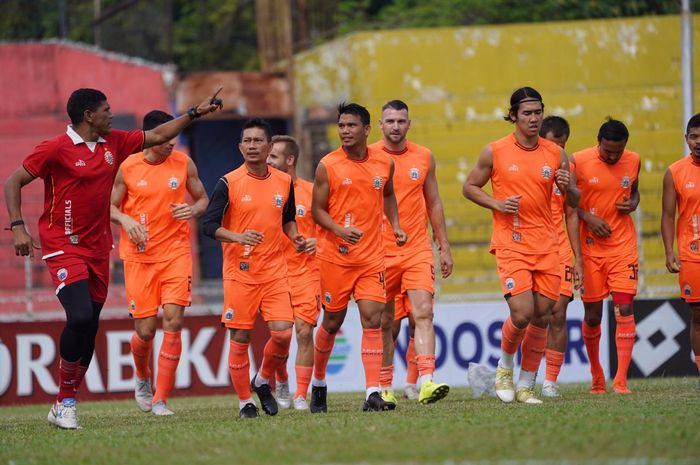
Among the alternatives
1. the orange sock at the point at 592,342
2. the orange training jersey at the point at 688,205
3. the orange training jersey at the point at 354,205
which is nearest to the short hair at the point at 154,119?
the orange training jersey at the point at 354,205

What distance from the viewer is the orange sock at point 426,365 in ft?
36.8

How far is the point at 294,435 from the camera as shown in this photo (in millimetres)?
9062

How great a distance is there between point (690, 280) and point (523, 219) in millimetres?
2487

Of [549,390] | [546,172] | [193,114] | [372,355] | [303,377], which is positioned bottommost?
[549,390]

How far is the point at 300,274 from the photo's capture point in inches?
515

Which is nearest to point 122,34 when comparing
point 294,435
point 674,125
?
point 674,125

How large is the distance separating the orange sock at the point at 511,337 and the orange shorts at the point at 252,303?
1.95m

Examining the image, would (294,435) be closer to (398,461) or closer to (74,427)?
(398,461)

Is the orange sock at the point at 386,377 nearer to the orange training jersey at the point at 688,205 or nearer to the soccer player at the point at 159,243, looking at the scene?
the soccer player at the point at 159,243

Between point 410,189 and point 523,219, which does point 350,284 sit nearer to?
point 410,189

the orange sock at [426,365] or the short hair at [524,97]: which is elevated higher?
the short hair at [524,97]

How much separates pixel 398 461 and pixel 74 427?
3964 millimetres

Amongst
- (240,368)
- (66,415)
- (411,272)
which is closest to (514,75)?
(411,272)

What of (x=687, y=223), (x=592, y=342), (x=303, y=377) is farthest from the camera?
(x=592, y=342)
